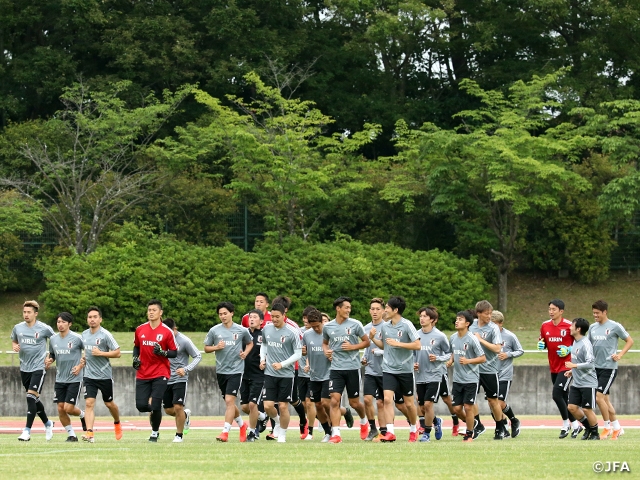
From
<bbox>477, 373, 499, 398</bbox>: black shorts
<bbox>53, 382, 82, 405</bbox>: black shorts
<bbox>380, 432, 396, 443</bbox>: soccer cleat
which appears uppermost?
<bbox>477, 373, 499, 398</bbox>: black shorts

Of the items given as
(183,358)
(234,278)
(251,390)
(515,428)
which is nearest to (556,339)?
(515,428)

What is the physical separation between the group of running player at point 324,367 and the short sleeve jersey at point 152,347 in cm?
2

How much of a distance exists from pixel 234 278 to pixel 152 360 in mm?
21729

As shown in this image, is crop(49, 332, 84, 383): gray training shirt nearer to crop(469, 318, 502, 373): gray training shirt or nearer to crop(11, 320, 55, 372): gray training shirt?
crop(11, 320, 55, 372): gray training shirt

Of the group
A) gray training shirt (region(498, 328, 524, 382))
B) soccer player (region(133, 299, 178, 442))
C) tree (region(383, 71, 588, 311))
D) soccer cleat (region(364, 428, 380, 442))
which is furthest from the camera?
tree (region(383, 71, 588, 311))

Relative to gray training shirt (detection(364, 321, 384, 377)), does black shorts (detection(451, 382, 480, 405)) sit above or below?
below

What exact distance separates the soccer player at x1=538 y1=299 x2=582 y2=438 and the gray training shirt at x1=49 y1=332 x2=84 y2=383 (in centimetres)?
720

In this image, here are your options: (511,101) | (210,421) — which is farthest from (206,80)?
(210,421)

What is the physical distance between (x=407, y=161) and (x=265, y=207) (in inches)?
216

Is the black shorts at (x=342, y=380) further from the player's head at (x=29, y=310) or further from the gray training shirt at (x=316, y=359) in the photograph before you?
the player's head at (x=29, y=310)

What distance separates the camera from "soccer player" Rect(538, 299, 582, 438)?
58.4 ft

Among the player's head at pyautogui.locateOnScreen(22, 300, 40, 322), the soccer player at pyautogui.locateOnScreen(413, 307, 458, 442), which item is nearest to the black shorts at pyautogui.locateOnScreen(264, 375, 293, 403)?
the soccer player at pyautogui.locateOnScreen(413, 307, 458, 442)

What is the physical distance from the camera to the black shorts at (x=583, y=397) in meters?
16.6

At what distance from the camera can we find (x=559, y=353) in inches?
694
